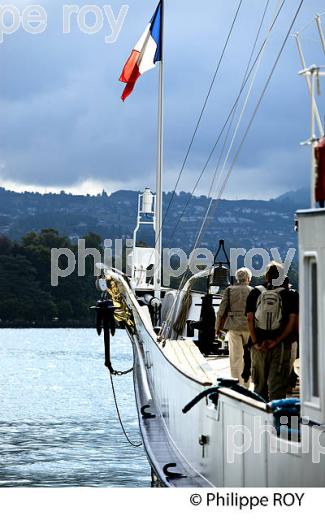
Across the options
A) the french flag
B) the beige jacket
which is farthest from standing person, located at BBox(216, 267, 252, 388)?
the french flag

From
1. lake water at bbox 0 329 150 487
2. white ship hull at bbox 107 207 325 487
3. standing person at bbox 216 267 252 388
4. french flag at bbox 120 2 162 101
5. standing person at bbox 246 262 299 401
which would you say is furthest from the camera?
french flag at bbox 120 2 162 101

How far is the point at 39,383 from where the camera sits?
2446 inches

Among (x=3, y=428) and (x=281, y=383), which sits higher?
(x=281, y=383)

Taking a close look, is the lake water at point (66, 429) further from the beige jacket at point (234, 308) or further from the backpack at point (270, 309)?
the backpack at point (270, 309)

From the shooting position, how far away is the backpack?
38.0 ft

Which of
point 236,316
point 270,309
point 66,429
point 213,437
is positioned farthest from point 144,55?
point 213,437

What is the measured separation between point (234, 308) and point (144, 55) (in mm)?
14629

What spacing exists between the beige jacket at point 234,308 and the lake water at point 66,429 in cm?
891

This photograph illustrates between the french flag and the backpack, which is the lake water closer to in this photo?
the french flag

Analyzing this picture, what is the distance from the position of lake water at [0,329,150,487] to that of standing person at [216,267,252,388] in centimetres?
857

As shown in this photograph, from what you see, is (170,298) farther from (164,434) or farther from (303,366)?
(303,366)

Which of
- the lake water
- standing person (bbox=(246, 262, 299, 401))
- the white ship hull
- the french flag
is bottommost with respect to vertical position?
the lake water
